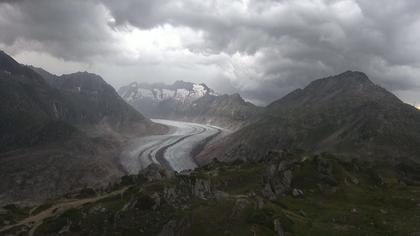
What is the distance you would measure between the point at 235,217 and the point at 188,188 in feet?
65.9

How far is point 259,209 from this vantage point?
71250 millimetres

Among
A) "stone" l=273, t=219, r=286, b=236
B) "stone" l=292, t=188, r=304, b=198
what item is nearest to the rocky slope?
"stone" l=273, t=219, r=286, b=236

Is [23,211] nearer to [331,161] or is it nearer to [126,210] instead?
[126,210]

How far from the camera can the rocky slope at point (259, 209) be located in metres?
67.2

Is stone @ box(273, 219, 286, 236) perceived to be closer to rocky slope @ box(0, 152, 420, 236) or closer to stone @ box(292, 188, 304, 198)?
rocky slope @ box(0, 152, 420, 236)

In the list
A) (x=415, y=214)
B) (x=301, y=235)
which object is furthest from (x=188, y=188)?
(x=415, y=214)

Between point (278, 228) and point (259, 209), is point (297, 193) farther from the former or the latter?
point (278, 228)

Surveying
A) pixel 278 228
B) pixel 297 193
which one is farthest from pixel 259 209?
pixel 297 193

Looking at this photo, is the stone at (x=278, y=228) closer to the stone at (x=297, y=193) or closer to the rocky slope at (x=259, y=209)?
the rocky slope at (x=259, y=209)

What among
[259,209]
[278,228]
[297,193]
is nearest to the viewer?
[278,228]

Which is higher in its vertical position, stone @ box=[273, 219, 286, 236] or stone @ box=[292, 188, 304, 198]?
stone @ box=[292, 188, 304, 198]

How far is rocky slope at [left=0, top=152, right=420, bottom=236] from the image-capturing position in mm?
67188

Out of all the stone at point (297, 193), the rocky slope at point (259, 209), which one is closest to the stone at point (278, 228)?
the rocky slope at point (259, 209)

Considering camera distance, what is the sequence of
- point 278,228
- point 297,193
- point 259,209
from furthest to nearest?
1. point 297,193
2. point 259,209
3. point 278,228
